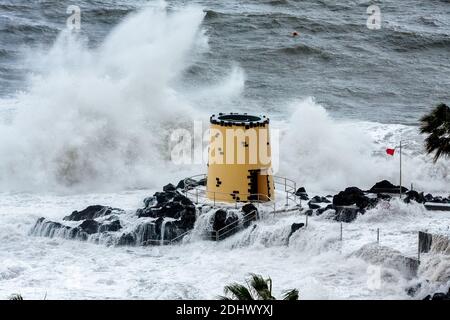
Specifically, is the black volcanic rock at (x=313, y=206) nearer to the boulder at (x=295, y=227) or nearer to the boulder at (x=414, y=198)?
the boulder at (x=295, y=227)

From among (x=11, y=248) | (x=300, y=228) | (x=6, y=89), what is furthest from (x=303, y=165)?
(x=6, y=89)

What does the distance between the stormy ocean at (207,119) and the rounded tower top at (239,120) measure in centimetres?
273

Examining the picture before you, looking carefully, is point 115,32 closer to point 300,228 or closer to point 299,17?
point 299,17

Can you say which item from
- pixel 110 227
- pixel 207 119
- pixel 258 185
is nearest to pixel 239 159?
pixel 258 185

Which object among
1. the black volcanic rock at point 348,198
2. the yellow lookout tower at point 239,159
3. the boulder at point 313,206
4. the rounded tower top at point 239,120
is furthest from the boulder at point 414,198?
the rounded tower top at point 239,120

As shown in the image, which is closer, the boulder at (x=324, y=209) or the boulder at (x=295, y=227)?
the boulder at (x=295, y=227)

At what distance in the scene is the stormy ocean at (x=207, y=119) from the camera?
27922mm

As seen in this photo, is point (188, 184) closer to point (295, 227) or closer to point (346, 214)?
point (295, 227)

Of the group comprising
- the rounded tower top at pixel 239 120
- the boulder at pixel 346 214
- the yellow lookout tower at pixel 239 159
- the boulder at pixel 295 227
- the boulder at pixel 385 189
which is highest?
the rounded tower top at pixel 239 120

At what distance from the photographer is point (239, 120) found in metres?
31.8

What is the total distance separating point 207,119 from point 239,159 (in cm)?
1347

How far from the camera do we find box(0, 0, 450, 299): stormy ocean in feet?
91.6

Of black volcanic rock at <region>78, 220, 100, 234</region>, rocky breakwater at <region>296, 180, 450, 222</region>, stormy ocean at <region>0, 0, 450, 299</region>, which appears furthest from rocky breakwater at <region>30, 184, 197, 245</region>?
rocky breakwater at <region>296, 180, 450, 222</region>

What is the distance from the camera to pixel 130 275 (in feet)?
91.8
